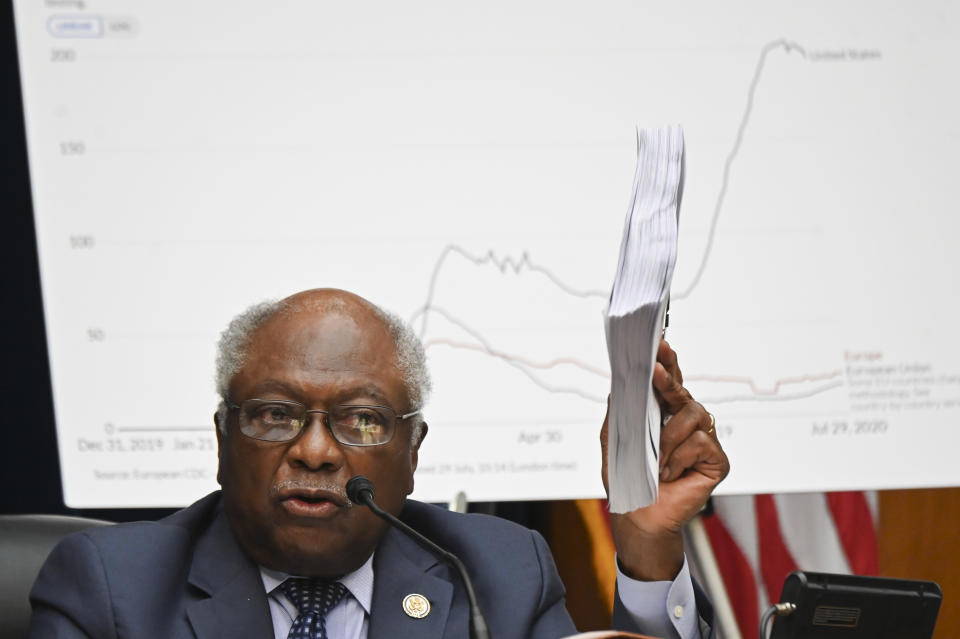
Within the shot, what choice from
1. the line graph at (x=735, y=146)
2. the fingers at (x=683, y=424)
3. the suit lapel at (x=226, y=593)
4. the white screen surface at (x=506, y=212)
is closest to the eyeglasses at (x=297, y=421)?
the suit lapel at (x=226, y=593)

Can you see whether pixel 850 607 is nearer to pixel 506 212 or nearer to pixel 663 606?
pixel 663 606

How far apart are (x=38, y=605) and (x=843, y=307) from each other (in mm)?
1699

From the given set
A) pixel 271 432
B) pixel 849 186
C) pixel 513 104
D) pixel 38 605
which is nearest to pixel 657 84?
pixel 513 104

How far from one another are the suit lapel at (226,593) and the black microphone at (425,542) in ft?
0.67

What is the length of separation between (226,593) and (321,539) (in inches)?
5.6

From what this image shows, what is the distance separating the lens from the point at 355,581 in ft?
5.08

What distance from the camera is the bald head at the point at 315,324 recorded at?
5.09ft

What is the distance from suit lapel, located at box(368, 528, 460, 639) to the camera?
149 centimetres

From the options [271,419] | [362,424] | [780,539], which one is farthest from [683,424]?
[780,539]

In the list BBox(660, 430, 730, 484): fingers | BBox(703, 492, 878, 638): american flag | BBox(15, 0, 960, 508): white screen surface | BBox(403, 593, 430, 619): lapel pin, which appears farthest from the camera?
BBox(703, 492, 878, 638): american flag

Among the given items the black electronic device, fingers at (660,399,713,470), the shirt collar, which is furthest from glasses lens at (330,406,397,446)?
the black electronic device

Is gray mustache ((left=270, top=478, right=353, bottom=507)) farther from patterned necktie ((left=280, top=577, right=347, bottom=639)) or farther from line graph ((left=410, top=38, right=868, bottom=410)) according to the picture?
line graph ((left=410, top=38, right=868, bottom=410))

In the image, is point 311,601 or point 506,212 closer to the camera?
point 311,601

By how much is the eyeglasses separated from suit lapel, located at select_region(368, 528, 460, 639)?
197 millimetres
